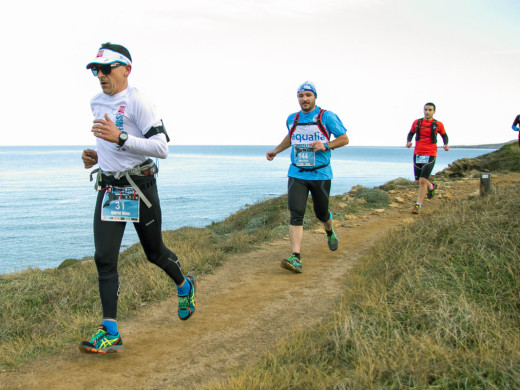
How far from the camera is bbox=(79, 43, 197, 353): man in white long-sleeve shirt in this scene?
387 centimetres

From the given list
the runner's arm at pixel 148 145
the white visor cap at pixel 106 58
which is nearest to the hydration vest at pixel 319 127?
the runner's arm at pixel 148 145

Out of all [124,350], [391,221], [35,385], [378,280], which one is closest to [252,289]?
[378,280]

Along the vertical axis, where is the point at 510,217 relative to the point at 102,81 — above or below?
below

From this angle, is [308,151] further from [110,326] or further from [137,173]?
[110,326]

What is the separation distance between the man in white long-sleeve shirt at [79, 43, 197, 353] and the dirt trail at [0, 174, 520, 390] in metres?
0.27

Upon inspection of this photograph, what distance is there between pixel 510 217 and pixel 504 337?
8.91 feet

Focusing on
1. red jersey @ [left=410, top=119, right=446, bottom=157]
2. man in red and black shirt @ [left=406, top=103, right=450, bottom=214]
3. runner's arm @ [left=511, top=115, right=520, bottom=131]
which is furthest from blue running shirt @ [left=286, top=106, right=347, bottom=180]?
runner's arm @ [left=511, top=115, right=520, bottom=131]

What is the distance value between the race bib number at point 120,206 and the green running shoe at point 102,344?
979 millimetres

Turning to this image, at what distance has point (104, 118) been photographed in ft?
12.8

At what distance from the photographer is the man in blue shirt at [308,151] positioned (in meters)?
6.32

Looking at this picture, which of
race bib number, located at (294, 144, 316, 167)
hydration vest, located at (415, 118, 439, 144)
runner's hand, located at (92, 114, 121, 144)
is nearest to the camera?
runner's hand, located at (92, 114, 121, 144)

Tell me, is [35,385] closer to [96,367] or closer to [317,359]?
[96,367]

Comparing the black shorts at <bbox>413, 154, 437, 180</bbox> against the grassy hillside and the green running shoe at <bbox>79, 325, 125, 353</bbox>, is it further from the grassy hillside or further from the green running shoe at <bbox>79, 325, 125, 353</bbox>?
the green running shoe at <bbox>79, 325, 125, 353</bbox>

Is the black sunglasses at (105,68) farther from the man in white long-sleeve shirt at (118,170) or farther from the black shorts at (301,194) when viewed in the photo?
the black shorts at (301,194)
